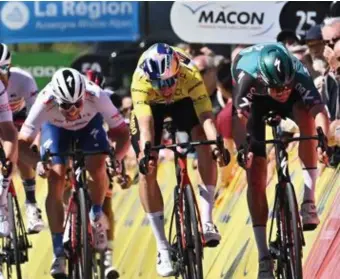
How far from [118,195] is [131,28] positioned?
4.24m

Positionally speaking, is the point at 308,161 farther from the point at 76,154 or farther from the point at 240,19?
the point at 240,19

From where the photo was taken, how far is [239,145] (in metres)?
12.2

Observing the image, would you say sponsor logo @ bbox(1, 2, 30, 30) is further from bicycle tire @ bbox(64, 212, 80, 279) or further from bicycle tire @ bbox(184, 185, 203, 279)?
bicycle tire @ bbox(184, 185, 203, 279)

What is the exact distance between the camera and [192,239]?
12.3 metres

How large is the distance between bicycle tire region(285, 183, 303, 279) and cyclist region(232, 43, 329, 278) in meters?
0.46

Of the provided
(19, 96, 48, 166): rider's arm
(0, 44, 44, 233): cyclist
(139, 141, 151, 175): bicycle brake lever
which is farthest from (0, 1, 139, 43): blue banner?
(139, 141, 151, 175): bicycle brake lever

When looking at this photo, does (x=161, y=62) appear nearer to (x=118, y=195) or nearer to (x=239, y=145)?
(x=239, y=145)

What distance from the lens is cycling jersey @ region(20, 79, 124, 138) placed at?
43.0 ft

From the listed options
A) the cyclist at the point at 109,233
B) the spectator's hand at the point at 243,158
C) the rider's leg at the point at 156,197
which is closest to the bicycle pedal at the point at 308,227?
the spectator's hand at the point at 243,158

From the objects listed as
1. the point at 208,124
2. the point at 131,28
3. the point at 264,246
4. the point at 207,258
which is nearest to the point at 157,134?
the point at 208,124

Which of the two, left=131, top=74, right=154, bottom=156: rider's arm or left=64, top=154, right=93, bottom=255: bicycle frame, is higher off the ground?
left=131, top=74, right=154, bottom=156: rider's arm

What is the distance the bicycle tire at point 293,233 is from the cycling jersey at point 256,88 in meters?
0.79

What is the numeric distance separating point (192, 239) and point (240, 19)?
4857mm

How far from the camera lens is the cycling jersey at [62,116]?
13.1 meters
